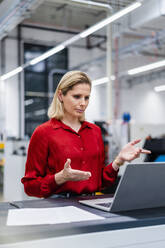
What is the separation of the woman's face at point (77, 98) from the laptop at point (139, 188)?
0.53 m

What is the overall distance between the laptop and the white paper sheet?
10 centimetres

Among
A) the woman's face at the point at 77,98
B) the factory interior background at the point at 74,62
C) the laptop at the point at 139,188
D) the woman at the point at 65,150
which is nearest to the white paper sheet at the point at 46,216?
the laptop at the point at 139,188

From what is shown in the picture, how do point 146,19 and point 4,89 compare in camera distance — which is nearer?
point 146,19

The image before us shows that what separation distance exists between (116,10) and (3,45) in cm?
542

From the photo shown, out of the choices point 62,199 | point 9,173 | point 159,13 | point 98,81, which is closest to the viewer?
point 62,199

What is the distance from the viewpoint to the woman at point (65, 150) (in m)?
1.45

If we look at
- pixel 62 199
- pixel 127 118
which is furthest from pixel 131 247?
pixel 127 118

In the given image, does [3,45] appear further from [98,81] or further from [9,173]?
[9,173]

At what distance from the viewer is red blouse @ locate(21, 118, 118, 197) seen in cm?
145

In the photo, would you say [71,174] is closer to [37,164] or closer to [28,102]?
[37,164]

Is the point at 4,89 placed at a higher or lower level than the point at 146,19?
lower

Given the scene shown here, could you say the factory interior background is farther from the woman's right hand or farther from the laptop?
the laptop

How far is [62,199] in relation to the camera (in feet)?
4.37

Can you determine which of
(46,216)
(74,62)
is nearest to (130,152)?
(46,216)
